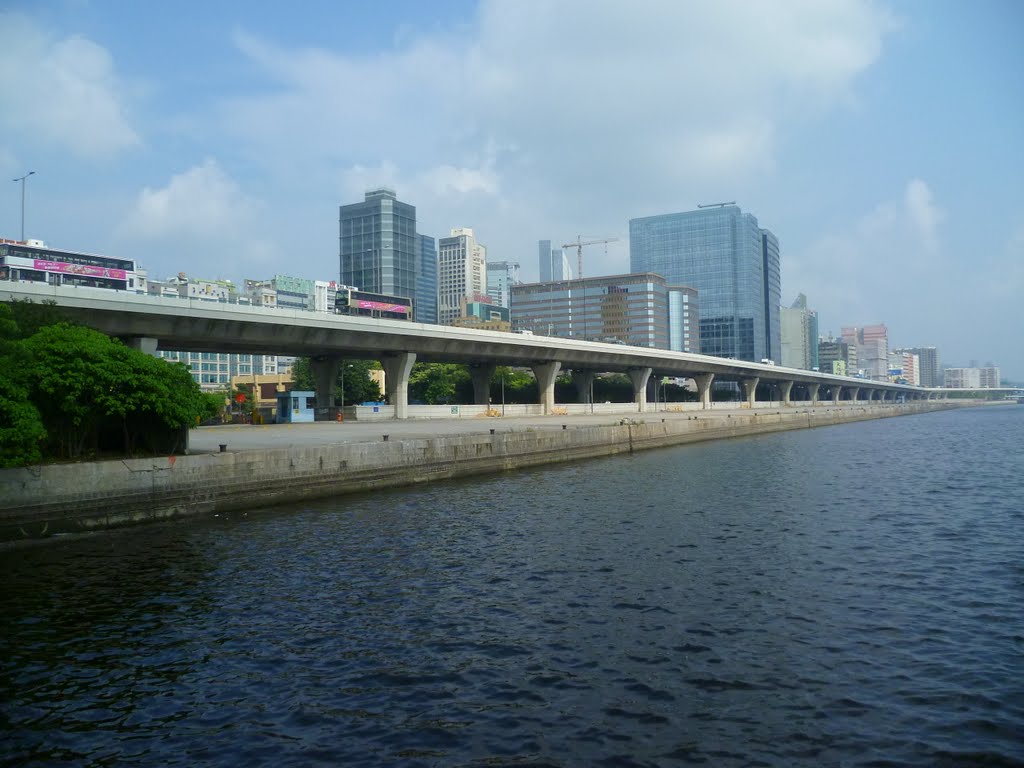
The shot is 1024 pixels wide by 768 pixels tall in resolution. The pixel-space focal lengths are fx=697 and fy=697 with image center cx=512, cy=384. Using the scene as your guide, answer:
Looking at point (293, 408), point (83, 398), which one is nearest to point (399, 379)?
point (293, 408)

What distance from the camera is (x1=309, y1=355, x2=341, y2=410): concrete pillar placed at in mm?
72312

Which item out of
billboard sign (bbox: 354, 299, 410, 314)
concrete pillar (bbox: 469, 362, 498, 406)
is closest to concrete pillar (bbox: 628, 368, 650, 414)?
concrete pillar (bbox: 469, 362, 498, 406)

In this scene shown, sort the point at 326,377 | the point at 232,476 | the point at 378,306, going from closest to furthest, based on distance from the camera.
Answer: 1. the point at 232,476
2. the point at 326,377
3. the point at 378,306

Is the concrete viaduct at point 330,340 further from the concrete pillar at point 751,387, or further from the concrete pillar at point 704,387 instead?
the concrete pillar at point 751,387

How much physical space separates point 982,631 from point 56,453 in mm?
26950

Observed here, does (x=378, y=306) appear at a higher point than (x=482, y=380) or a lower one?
higher

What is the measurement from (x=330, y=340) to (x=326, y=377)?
12.7 m

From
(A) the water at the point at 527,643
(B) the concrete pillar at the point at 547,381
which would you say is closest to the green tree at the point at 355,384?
(B) the concrete pillar at the point at 547,381

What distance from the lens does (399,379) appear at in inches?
2665

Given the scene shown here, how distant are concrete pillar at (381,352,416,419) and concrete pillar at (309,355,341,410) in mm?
6954

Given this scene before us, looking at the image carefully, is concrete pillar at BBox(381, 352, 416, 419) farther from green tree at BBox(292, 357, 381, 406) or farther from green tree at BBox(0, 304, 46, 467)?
green tree at BBox(0, 304, 46, 467)

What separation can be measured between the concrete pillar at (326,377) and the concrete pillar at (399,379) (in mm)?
6954

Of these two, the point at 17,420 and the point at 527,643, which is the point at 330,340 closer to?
the point at 17,420

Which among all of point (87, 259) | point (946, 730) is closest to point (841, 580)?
point (946, 730)
